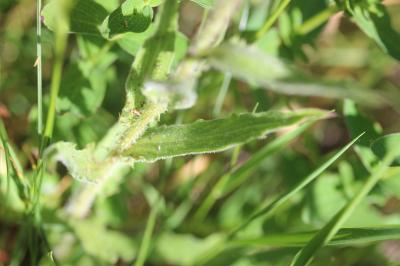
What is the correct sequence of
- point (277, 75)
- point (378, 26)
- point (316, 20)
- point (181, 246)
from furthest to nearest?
point (181, 246), point (316, 20), point (378, 26), point (277, 75)

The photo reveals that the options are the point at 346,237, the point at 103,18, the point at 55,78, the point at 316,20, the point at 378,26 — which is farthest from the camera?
the point at 316,20

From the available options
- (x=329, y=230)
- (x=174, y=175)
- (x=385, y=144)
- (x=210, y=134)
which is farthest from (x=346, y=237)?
(x=174, y=175)

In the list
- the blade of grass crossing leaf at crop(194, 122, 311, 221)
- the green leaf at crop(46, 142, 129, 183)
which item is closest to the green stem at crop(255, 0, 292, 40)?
the blade of grass crossing leaf at crop(194, 122, 311, 221)

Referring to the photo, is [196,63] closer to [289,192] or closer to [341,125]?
[289,192]

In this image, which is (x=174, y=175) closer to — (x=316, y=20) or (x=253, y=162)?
(x=253, y=162)

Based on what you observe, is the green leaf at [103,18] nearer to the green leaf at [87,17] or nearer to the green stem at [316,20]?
the green leaf at [87,17]

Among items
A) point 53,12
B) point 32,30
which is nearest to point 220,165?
point 32,30
